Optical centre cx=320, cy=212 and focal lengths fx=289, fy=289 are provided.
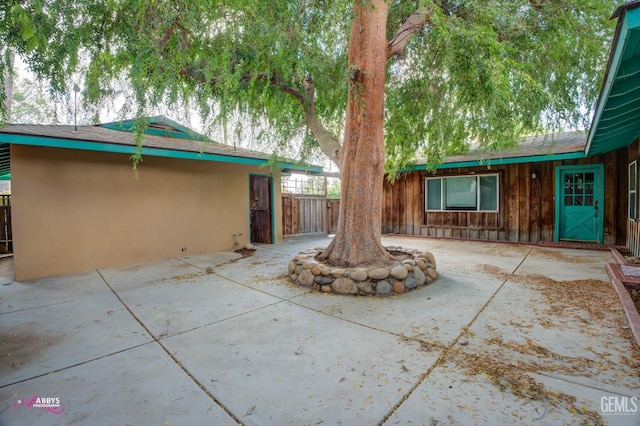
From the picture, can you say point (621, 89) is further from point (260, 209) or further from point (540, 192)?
point (260, 209)

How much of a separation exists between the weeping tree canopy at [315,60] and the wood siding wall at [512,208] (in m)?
2.41

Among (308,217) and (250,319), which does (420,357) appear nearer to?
(250,319)

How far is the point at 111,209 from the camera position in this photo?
18.9ft

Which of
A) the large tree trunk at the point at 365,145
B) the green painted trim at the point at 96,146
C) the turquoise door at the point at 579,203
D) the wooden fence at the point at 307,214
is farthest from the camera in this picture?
the wooden fence at the point at 307,214

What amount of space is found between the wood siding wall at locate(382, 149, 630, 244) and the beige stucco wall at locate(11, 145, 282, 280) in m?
5.80

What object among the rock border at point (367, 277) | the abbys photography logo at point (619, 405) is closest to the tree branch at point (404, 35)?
the rock border at point (367, 277)

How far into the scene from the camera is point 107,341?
259cm

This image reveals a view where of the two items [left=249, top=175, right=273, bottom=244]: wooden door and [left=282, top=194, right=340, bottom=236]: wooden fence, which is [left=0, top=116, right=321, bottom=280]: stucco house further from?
[left=282, top=194, right=340, bottom=236]: wooden fence

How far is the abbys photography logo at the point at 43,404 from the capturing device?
1.73 metres

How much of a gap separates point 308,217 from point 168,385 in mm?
8250

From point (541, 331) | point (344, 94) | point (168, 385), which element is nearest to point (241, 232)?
point (344, 94)

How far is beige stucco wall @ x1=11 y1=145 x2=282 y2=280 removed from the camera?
4.91m

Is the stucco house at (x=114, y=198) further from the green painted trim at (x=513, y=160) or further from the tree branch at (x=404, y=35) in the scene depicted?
the green painted trim at (x=513, y=160)

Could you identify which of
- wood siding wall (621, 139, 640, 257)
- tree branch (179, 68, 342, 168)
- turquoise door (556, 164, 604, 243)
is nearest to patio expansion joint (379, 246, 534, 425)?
tree branch (179, 68, 342, 168)
